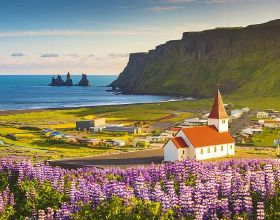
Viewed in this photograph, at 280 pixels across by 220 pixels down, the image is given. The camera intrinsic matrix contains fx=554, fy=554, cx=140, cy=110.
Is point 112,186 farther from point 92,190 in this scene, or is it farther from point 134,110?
point 134,110

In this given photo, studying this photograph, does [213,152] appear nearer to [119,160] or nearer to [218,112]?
[218,112]

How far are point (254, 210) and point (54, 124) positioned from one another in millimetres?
111769

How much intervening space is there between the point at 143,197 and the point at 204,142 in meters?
41.6

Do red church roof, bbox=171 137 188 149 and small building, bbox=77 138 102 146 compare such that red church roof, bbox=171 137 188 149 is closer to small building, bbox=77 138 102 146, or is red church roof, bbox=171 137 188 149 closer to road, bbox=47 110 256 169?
road, bbox=47 110 256 169

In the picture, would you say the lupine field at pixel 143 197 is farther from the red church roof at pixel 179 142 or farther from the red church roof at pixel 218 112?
the red church roof at pixel 218 112

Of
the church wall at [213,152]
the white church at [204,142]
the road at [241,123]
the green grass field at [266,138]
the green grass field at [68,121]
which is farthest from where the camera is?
the road at [241,123]

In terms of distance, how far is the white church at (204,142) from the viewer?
67.1m

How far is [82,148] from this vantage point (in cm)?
8775

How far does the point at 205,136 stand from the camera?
7000 cm

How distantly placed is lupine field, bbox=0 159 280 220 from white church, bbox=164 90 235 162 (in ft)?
101

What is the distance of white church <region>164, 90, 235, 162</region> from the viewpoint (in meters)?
67.1

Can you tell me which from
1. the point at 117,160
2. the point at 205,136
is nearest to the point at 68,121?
the point at 205,136

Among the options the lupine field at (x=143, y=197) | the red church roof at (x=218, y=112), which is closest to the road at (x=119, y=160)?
the red church roof at (x=218, y=112)

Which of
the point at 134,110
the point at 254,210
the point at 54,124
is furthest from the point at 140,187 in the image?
the point at 134,110
